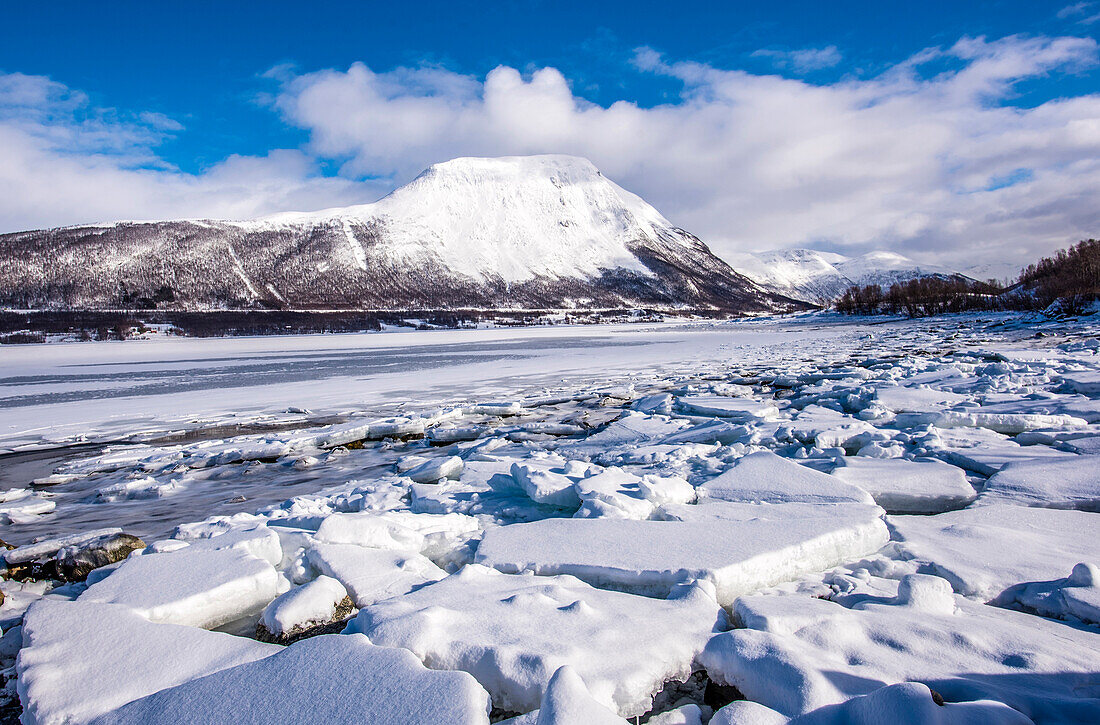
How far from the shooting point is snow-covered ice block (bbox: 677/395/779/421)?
6925 millimetres

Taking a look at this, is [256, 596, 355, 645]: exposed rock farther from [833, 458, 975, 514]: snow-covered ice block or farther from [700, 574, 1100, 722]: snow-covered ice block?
[833, 458, 975, 514]: snow-covered ice block

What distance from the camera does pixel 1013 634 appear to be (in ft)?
6.81

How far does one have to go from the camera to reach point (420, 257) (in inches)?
5226

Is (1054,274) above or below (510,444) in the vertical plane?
above

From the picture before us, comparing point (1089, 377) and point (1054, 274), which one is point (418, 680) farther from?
point (1054, 274)

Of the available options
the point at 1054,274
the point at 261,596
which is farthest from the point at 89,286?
the point at 1054,274

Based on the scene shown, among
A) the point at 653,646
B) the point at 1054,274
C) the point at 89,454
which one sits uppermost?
the point at 1054,274

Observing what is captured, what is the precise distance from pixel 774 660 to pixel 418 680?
114 centimetres

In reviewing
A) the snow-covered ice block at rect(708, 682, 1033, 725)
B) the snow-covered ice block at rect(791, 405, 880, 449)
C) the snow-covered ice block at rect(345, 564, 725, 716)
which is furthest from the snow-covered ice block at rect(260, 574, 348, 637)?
the snow-covered ice block at rect(791, 405, 880, 449)

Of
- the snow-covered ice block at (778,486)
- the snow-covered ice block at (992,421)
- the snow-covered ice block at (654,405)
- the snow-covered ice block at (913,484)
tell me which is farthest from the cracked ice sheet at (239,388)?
the snow-covered ice block at (913,484)

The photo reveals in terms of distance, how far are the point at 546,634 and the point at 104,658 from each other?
5.53 feet

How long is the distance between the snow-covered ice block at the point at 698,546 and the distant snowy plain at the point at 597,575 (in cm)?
2

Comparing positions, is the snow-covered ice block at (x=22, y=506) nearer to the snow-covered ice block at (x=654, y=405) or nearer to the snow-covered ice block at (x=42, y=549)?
the snow-covered ice block at (x=42, y=549)

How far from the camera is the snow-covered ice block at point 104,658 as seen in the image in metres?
1.94
